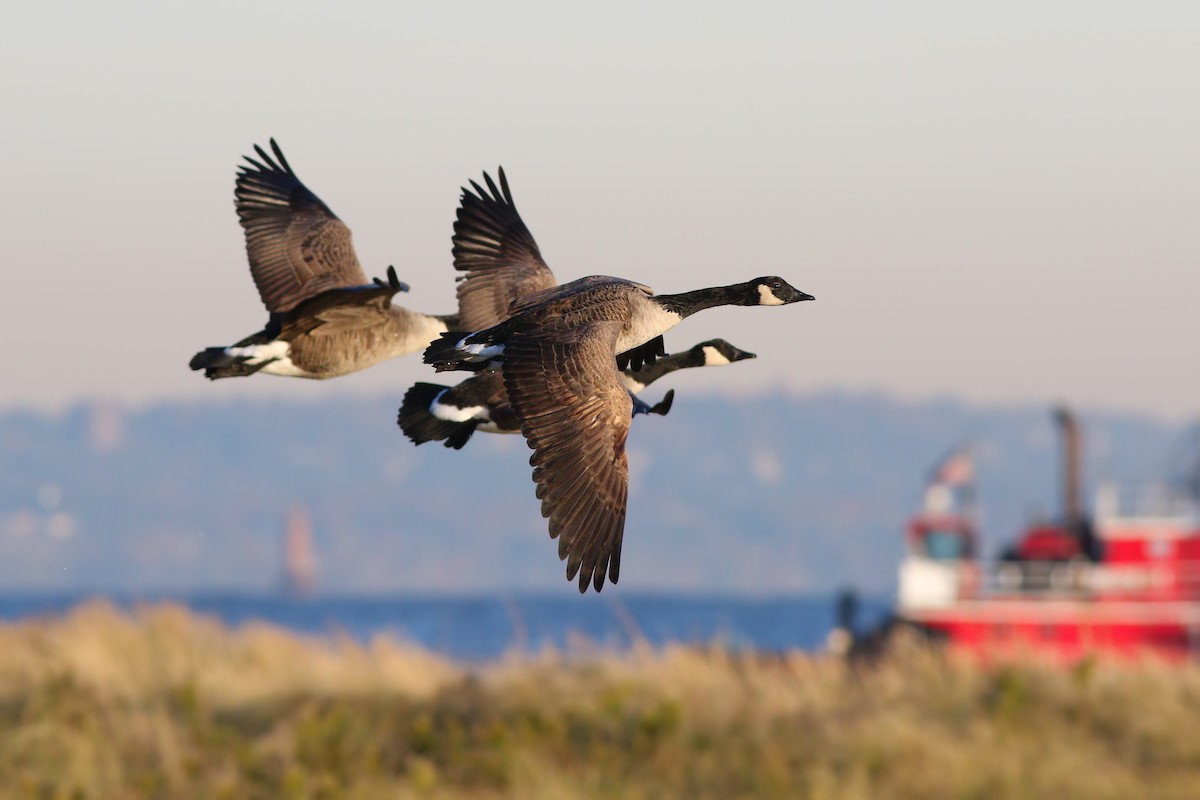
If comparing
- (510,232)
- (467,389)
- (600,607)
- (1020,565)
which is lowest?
(600,607)

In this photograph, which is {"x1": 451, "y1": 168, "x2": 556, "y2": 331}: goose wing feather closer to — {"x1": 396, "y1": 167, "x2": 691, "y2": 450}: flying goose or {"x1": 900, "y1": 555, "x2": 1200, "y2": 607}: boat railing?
{"x1": 396, "y1": 167, "x2": 691, "y2": 450}: flying goose

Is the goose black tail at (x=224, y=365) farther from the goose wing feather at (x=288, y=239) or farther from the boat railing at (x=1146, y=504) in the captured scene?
the boat railing at (x=1146, y=504)

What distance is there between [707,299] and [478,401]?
3.06ft

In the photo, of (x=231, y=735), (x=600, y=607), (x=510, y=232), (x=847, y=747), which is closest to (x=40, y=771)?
(x=231, y=735)

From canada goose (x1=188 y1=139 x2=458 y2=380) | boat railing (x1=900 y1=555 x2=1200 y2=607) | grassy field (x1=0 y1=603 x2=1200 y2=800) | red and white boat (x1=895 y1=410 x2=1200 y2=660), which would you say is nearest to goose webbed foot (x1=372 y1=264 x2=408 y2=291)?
canada goose (x1=188 y1=139 x2=458 y2=380)

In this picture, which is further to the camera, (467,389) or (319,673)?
(319,673)

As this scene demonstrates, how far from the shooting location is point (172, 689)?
98.7ft

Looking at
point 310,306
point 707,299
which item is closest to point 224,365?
point 310,306

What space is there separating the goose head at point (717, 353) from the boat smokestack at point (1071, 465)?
65.5 metres

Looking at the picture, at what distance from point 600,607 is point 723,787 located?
161 meters

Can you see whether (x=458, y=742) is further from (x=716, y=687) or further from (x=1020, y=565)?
(x=1020, y=565)

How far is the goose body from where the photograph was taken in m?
5.88

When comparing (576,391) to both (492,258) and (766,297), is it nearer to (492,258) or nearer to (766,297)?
(766,297)

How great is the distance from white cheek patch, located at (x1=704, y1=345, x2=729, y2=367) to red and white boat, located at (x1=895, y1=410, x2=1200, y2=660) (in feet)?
178
